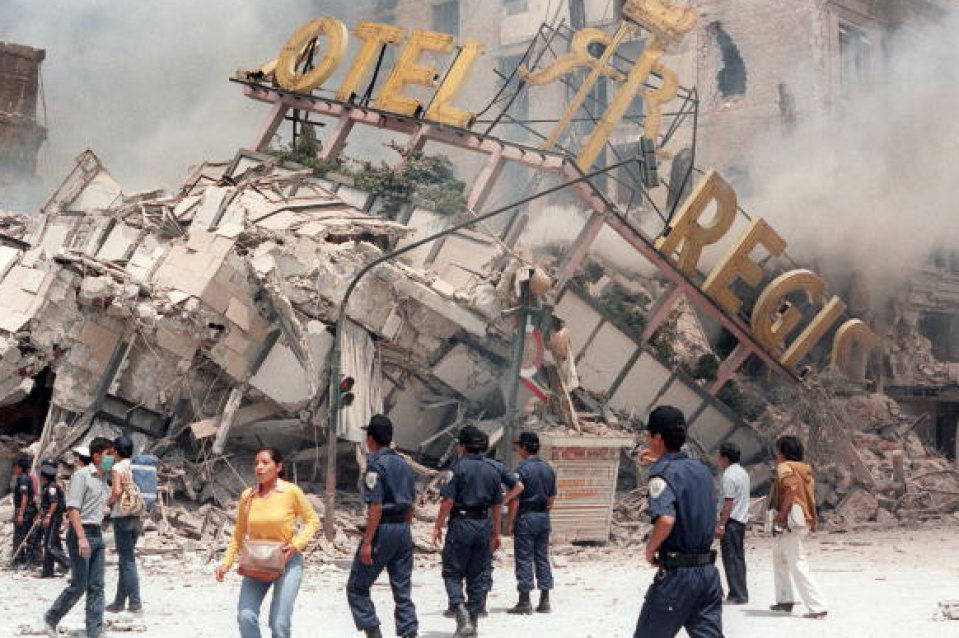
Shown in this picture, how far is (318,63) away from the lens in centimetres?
2653

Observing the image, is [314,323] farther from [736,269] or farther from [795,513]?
[736,269]

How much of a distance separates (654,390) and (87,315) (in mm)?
11016

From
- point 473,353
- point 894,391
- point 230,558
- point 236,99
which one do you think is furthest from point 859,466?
point 236,99

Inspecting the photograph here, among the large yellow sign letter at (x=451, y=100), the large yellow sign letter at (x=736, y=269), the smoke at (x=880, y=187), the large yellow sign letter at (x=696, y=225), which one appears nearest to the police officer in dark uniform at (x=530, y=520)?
the large yellow sign letter at (x=696, y=225)

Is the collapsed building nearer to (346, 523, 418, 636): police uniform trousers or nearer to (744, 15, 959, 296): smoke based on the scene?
(346, 523, 418, 636): police uniform trousers

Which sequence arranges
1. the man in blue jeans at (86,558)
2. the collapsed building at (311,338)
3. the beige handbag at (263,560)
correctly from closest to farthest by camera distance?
the beige handbag at (263,560) → the man in blue jeans at (86,558) → the collapsed building at (311,338)

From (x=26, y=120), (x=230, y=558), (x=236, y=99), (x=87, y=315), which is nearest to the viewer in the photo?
(x=230, y=558)

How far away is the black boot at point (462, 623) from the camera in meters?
9.36

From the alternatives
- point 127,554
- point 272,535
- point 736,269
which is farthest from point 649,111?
point 272,535

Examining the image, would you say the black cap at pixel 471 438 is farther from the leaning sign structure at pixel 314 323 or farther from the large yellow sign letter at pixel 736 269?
the large yellow sign letter at pixel 736 269

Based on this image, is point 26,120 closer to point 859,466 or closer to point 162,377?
point 162,377

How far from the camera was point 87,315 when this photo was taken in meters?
18.2

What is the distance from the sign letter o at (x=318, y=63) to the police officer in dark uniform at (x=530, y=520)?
1650 cm

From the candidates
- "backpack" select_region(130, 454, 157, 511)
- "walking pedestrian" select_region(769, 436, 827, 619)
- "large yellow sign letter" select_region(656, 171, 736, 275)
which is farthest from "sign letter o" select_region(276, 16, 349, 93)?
"walking pedestrian" select_region(769, 436, 827, 619)
